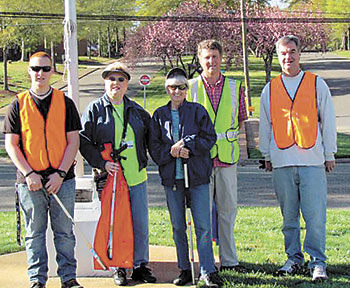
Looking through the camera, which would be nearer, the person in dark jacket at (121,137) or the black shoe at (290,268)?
the person in dark jacket at (121,137)

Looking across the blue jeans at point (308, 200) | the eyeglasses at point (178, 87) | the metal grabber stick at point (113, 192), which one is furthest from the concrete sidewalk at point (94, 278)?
the eyeglasses at point (178, 87)

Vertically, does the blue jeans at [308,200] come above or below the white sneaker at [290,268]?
above

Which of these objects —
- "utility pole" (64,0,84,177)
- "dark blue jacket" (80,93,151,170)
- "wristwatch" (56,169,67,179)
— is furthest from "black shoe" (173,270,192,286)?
"utility pole" (64,0,84,177)

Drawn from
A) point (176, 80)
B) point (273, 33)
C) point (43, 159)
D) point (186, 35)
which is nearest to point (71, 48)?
point (176, 80)

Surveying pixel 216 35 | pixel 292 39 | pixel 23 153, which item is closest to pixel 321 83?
pixel 292 39

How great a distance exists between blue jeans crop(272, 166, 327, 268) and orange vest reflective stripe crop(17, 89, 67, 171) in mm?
2076

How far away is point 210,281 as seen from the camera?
5.32 metres

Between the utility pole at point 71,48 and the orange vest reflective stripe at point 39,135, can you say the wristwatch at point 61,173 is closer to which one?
the orange vest reflective stripe at point 39,135

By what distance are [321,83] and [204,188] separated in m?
1.46

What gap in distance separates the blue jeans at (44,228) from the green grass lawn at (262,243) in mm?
1444

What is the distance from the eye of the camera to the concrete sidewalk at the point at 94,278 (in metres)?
5.58

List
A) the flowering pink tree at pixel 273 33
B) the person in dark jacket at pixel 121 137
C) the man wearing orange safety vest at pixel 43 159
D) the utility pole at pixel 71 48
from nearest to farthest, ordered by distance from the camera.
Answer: the man wearing orange safety vest at pixel 43 159 < the person in dark jacket at pixel 121 137 < the utility pole at pixel 71 48 < the flowering pink tree at pixel 273 33

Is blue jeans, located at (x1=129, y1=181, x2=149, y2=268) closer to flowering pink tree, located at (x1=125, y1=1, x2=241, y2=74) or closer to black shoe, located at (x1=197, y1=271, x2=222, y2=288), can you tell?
black shoe, located at (x1=197, y1=271, x2=222, y2=288)

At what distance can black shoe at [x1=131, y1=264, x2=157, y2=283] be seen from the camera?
559 cm
